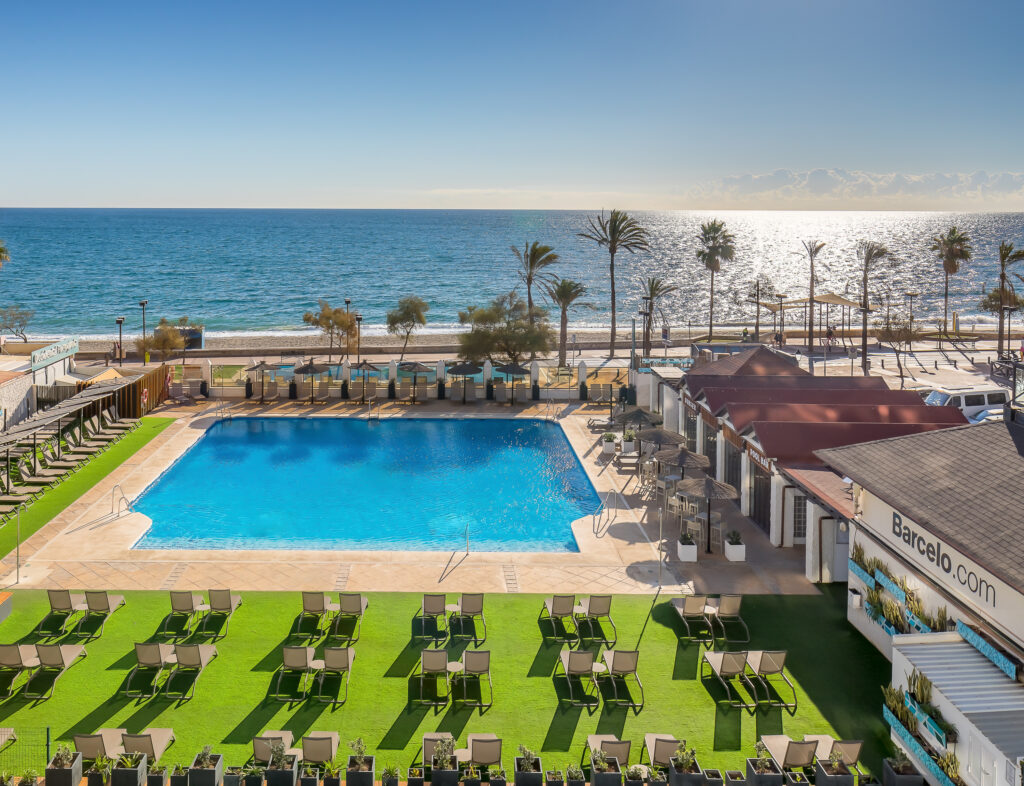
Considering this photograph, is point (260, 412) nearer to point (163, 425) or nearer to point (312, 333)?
point (163, 425)

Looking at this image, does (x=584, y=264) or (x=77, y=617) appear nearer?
A: (x=77, y=617)

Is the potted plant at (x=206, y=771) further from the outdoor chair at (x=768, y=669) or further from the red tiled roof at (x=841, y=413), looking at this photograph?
the red tiled roof at (x=841, y=413)

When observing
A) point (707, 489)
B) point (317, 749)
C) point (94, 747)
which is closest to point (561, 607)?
point (707, 489)

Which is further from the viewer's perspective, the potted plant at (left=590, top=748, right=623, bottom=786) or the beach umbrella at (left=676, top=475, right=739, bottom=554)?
the beach umbrella at (left=676, top=475, right=739, bottom=554)

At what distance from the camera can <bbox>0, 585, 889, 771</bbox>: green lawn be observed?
12.3 metres

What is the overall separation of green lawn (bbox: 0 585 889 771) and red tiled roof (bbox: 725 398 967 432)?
21.2 ft

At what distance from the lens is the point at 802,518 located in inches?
798

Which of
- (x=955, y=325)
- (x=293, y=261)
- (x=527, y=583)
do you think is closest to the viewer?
(x=527, y=583)

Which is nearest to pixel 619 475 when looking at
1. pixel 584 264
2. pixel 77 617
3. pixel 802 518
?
pixel 802 518

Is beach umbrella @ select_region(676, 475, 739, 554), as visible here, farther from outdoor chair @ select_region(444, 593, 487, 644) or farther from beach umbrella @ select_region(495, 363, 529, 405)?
beach umbrella @ select_region(495, 363, 529, 405)

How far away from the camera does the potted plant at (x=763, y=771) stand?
34.7ft

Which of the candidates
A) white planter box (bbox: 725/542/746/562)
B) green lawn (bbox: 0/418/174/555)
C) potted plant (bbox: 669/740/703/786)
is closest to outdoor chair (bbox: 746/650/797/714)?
potted plant (bbox: 669/740/703/786)

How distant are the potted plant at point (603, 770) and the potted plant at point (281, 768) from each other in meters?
3.76

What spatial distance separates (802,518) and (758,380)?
7.00 metres
